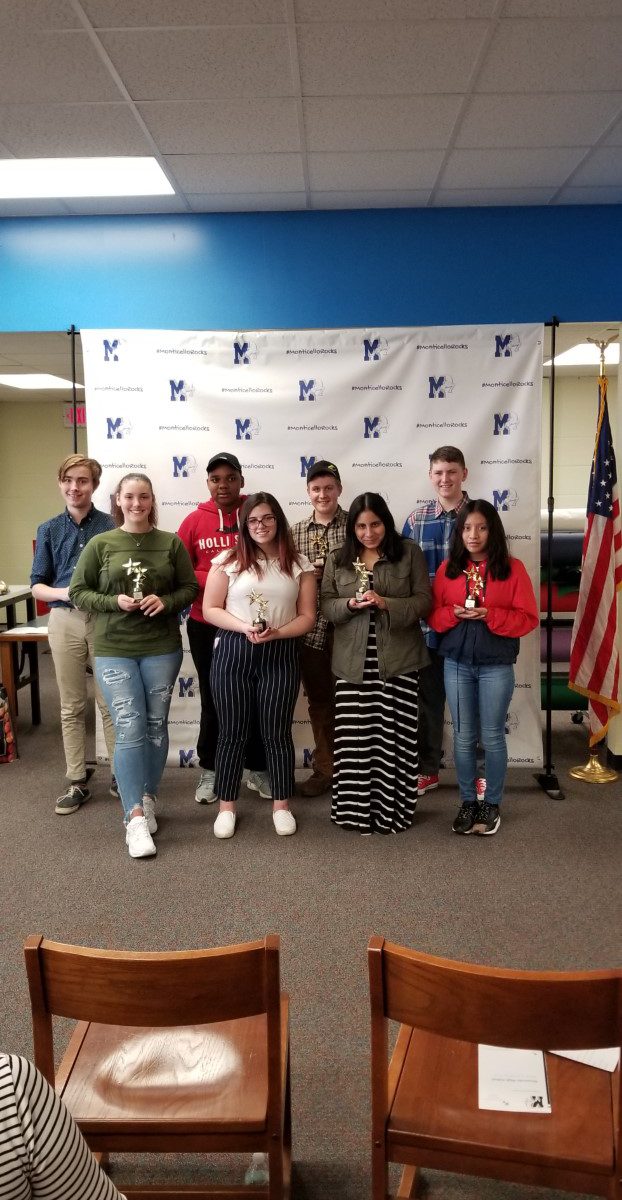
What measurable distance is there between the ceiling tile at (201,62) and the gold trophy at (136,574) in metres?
1.89

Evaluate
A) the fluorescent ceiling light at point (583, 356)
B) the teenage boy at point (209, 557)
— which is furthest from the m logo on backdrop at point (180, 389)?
the fluorescent ceiling light at point (583, 356)

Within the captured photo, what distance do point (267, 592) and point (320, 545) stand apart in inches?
A: 21.7

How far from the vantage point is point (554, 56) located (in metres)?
2.92

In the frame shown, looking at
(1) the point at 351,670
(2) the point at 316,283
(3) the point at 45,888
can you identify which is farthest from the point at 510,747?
(2) the point at 316,283

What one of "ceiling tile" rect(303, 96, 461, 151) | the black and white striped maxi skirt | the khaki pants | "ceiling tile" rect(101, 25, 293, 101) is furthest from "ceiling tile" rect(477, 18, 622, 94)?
the khaki pants

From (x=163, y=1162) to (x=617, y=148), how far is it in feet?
14.0

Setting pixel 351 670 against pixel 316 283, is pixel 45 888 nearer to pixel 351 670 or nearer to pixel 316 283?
pixel 351 670

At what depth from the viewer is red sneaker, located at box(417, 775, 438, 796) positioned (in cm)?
418

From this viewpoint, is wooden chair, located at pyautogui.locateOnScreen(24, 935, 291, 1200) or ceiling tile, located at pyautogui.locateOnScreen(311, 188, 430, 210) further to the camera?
ceiling tile, located at pyautogui.locateOnScreen(311, 188, 430, 210)

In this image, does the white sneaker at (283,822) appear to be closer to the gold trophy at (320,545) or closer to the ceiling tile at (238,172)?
the gold trophy at (320,545)

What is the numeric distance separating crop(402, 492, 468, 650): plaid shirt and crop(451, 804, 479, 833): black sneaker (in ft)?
2.70

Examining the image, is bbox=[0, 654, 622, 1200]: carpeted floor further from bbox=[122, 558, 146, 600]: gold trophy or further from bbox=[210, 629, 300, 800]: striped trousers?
bbox=[122, 558, 146, 600]: gold trophy

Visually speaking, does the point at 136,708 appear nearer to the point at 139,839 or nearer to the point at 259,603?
the point at 139,839

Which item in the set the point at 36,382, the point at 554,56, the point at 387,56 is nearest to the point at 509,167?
the point at 554,56
